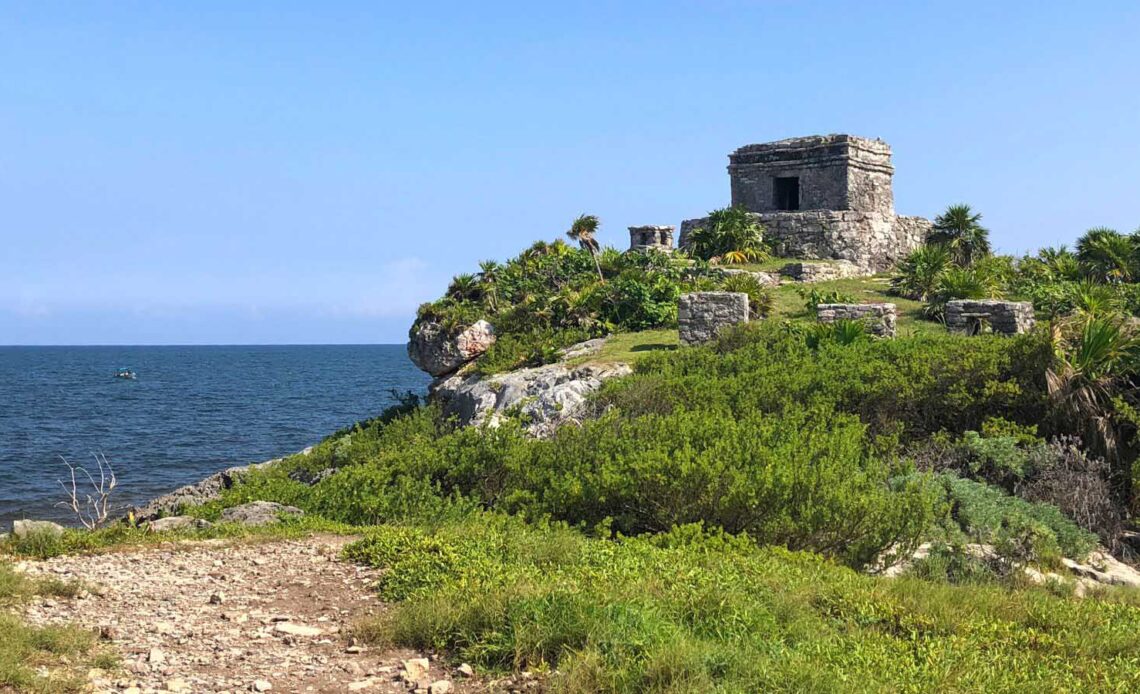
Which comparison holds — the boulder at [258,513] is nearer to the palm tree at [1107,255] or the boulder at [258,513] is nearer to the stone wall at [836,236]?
the stone wall at [836,236]

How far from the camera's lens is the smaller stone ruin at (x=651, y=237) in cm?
3191

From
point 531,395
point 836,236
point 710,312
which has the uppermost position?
point 836,236

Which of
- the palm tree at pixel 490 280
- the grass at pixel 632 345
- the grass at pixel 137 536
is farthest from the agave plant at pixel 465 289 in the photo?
the grass at pixel 137 536

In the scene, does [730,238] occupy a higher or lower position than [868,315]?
higher

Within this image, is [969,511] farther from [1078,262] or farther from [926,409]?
[1078,262]

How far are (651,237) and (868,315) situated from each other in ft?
46.1

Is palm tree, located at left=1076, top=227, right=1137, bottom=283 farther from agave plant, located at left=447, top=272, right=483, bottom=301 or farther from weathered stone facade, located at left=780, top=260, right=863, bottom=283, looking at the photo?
agave plant, located at left=447, top=272, right=483, bottom=301

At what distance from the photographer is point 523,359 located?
2080 centimetres

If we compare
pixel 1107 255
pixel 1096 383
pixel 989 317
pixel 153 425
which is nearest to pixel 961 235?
pixel 1107 255

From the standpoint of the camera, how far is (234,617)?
649 centimetres

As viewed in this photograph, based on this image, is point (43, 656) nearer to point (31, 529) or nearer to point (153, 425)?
point (31, 529)

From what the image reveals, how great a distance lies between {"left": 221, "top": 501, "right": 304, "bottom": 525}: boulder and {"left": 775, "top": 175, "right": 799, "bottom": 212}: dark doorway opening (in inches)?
906

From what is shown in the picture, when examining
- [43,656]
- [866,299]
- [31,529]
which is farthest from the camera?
[866,299]

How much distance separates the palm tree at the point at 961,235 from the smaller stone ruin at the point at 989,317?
945 cm
